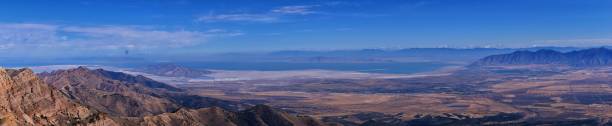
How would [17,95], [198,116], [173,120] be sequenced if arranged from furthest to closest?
1. [198,116]
2. [173,120]
3. [17,95]

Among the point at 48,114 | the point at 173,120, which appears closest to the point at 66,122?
the point at 48,114

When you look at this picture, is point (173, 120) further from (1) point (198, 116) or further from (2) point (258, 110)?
(2) point (258, 110)

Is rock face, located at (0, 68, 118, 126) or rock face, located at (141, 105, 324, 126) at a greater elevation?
rock face, located at (0, 68, 118, 126)

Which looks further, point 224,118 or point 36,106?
point 224,118

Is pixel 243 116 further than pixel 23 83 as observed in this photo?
Yes

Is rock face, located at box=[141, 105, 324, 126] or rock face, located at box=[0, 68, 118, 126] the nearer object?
rock face, located at box=[0, 68, 118, 126]

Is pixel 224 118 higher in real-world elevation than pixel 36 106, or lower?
lower

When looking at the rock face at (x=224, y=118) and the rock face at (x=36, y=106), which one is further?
the rock face at (x=224, y=118)

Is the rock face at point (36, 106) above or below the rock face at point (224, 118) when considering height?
above
